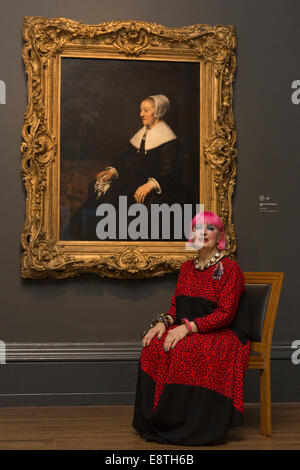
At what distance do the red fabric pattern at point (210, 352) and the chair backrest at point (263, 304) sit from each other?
0.16 m

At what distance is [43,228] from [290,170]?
87.9 inches

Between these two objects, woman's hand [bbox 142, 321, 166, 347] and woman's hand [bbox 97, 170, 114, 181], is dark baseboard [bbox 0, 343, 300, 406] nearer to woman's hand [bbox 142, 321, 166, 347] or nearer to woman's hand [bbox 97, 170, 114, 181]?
woman's hand [bbox 142, 321, 166, 347]

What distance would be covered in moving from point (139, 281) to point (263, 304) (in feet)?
3.90

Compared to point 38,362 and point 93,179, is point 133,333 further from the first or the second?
point 93,179

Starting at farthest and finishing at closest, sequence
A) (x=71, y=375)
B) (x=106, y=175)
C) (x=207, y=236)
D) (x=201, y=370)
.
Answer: (x=106, y=175) → (x=71, y=375) → (x=207, y=236) → (x=201, y=370)

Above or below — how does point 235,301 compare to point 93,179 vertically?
below

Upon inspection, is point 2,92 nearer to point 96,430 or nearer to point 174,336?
point 174,336

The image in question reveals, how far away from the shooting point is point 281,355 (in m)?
5.00

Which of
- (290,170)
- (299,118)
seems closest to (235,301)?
(290,170)

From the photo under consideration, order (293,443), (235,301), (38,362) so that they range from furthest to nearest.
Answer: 1. (38,362)
2. (235,301)
3. (293,443)

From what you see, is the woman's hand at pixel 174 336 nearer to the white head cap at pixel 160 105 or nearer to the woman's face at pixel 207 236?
the woman's face at pixel 207 236

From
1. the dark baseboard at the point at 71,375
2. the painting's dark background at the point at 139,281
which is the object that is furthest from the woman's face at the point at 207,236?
the dark baseboard at the point at 71,375

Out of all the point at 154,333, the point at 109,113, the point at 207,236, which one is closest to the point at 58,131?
the point at 109,113

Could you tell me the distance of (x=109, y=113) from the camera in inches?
195
